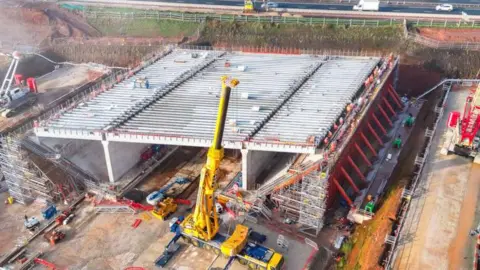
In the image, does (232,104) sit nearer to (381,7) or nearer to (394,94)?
(394,94)

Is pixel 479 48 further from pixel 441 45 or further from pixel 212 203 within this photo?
pixel 212 203

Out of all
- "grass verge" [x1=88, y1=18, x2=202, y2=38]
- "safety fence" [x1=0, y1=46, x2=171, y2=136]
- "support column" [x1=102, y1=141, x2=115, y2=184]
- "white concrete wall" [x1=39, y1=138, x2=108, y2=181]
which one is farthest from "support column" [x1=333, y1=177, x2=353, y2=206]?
"grass verge" [x1=88, y1=18, x2=202, y2=38]

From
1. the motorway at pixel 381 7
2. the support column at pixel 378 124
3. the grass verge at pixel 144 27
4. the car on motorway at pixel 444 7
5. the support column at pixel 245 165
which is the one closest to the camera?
the support column at pixel 245 165

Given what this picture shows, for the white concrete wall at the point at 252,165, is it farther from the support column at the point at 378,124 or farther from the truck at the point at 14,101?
the truck at the point at 14,101

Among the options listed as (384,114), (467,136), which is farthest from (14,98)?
→ (467,136)

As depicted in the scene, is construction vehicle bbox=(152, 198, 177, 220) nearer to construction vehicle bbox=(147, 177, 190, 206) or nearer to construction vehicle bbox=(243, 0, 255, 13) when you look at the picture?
construction vehicle bbox=(147, 177, 190, 206)

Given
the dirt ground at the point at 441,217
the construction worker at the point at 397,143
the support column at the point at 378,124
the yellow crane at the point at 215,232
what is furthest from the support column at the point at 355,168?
the yellow crane at the point at 215,232
